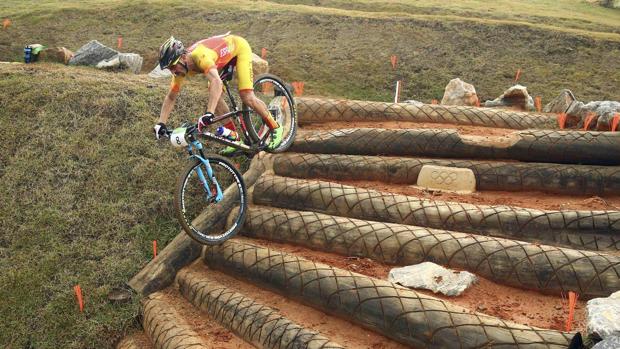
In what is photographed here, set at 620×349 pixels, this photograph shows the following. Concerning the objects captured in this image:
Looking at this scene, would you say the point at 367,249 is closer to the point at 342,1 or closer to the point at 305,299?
the point at 305,299

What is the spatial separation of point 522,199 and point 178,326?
4.61 metres

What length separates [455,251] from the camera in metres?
6.57

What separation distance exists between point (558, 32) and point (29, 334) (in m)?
17.0

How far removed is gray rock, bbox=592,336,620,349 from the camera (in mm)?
3896

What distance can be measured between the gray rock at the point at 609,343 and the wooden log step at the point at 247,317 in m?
2.41

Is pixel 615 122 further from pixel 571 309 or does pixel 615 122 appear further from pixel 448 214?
pixel 571 309

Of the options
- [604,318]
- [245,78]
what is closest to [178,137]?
[245,78]

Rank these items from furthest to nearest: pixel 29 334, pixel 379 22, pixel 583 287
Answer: pixel 379 22 → pixel 29 334 → pixel 583 287

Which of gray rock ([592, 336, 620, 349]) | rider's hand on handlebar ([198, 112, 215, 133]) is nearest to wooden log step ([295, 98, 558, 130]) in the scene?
rider's hand on handlebar ([198, 112, 215, 133])

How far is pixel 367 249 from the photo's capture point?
23.6 ft

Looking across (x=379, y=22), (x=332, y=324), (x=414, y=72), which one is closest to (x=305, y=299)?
(x=332, y=324)

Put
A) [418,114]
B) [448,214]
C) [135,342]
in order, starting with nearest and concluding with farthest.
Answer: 1. [448,214]
2. [135,342]
3. [418,114]

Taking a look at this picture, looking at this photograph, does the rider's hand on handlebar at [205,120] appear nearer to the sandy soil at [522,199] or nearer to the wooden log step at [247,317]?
the wooden log step at [247,317]

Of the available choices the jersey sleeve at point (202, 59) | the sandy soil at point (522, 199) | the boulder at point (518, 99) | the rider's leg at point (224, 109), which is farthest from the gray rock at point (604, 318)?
the boulder at point (518, 99)
